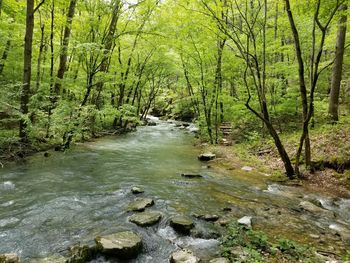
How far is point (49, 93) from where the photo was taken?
13383 mm

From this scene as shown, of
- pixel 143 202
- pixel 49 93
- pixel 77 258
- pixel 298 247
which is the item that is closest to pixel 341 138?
pixel 298 247

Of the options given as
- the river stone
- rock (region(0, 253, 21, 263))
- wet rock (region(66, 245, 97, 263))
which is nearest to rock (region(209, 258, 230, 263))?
the river stone

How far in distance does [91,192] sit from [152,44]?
1713cm

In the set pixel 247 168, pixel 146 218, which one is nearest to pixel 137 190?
pixel 146 218

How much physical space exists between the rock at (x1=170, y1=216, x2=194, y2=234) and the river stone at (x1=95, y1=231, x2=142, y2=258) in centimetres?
94

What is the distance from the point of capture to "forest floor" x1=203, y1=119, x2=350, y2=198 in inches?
370

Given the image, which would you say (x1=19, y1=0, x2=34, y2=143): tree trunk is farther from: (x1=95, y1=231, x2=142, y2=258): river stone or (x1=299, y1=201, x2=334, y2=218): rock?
(x1=299, y1=201, x2=334, y2=218): rock

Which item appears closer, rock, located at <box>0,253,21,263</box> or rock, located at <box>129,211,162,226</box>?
rock, located at <box>0,253,21,263</box>

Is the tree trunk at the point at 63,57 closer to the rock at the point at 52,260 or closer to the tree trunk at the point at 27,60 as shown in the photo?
the tree trunk at the point at 27,60

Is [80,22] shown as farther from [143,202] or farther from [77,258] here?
[77,258]

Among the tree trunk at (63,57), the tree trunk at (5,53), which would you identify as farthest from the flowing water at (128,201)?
the tree trunk at (5,53)

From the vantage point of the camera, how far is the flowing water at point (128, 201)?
5.34 metres

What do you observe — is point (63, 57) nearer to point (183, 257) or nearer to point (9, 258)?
point (9, 258)

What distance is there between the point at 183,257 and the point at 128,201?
3.01m
